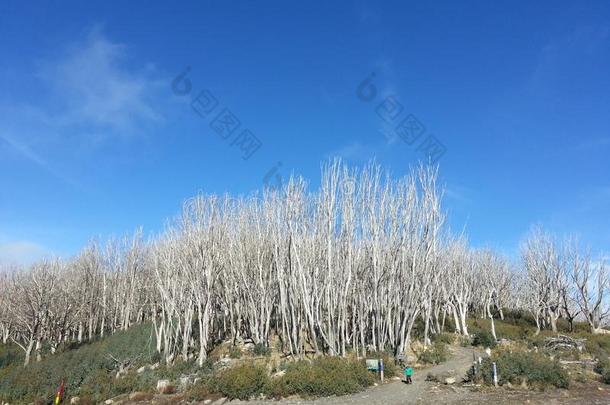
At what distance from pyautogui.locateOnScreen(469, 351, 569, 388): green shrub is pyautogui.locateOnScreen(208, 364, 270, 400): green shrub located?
7321 millimetres

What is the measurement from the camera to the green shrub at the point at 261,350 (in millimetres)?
20859

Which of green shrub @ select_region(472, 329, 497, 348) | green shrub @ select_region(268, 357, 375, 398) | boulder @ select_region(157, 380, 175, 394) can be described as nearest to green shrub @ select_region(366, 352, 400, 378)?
green shrub @ select_region(268, 357, 375, 398)

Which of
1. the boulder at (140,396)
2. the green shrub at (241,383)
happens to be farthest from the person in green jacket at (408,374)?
the boulder at (140,396)

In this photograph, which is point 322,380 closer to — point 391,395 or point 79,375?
point 391,395

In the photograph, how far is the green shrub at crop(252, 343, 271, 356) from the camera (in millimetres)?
20859

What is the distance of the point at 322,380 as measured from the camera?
49.1 feet

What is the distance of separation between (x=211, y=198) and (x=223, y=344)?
27.7 feet

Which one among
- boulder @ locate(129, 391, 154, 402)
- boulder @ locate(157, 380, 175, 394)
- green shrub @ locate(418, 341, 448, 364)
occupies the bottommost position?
boulder @ locate(129, 391, 154, 402)

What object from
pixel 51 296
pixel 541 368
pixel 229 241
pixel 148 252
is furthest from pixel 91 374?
pixel 148 252

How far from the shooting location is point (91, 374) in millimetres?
20656

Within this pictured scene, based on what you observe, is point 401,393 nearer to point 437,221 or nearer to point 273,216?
point 437,221

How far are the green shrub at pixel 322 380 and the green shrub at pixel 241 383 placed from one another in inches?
17.4

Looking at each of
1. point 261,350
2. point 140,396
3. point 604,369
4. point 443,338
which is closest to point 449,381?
point 604,369

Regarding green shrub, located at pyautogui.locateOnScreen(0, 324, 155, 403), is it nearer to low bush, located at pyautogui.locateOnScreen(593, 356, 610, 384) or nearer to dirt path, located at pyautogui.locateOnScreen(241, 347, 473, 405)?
dirt path, located at pyautogui.locateOnScreen(241, 347, 473, 405)
